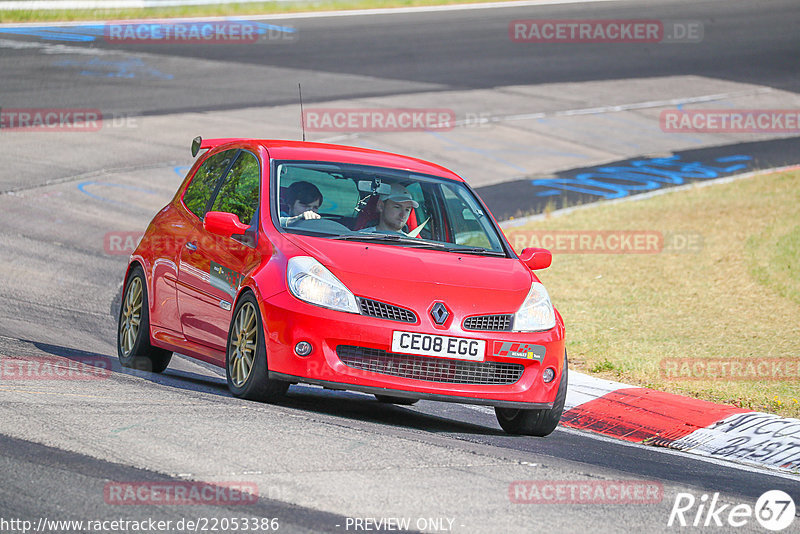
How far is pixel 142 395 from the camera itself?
718 centimetres

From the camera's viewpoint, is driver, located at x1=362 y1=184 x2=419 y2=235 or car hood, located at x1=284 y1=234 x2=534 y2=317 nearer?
car hood, located at x1=284 y1=234 x2=534 y2=317

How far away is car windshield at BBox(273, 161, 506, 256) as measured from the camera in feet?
25.9

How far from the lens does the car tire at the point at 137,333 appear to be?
8953 millimetres

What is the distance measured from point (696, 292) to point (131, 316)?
6.66 m

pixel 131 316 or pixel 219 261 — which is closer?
pixel 219 261

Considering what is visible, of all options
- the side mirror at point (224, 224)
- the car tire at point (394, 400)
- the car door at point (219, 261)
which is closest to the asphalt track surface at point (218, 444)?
the car tire at point (394, 400)

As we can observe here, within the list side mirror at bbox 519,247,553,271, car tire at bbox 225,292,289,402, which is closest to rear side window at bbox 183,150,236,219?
car tire at bbox 225,292,289,402

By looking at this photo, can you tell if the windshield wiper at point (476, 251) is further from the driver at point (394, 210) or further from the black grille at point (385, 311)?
the black grille at point (385, 311)

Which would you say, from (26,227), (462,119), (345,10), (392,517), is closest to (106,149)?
(26,227)

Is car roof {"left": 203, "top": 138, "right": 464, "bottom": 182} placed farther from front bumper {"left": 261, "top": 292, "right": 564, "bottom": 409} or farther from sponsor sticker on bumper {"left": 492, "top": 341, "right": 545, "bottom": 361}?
sponsor sticker on bumper {"left": 492, "top": 341, "right": 545, "bottom": 361}

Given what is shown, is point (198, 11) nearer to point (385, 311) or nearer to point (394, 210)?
point (394, 210)

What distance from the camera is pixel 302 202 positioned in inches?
314

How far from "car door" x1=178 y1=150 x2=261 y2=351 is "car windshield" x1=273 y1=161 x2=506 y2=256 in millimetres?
265

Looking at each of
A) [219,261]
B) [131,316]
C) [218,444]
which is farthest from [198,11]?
[218,444]
